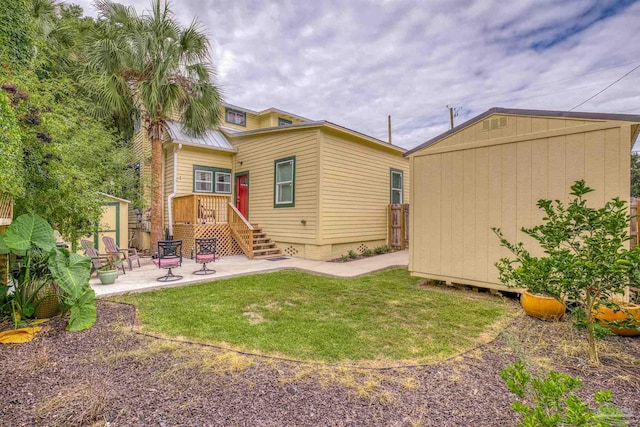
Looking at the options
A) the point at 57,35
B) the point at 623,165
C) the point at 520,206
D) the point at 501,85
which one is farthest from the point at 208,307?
the point at 501,85

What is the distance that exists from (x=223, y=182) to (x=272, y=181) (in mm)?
2442

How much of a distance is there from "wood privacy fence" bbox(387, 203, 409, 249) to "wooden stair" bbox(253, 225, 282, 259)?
4.21m

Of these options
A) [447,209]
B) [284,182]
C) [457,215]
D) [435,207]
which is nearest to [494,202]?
[457,215]

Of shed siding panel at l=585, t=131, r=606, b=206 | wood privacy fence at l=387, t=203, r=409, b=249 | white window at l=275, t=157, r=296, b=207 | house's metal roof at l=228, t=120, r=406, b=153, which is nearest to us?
shed siding panel at l=585, t=131, r=606, b=206

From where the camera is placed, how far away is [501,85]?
13172 millimetres

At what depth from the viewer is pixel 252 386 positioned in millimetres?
2346

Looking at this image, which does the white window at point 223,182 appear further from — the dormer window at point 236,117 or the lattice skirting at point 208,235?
the dormer window at point 236,117

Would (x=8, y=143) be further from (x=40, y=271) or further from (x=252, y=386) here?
(x=252, y=386)

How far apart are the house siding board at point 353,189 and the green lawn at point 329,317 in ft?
10.4

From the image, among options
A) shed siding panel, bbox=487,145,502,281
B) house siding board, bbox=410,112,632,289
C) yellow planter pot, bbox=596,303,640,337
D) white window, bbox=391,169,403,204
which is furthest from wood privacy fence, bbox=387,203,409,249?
yellow planter pot, bbox=596,303,640,337

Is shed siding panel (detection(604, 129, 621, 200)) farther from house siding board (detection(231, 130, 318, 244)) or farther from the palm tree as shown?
the palm tree

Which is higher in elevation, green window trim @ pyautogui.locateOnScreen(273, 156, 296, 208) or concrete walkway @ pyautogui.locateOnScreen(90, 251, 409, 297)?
green window trim @ pyautogui.locateOnScreen(273, 156, 296, 208)

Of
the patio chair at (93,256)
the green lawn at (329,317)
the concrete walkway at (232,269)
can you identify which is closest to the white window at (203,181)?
the concrete walkway at (232,269)

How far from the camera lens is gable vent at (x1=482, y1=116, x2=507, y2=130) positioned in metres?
4.80
